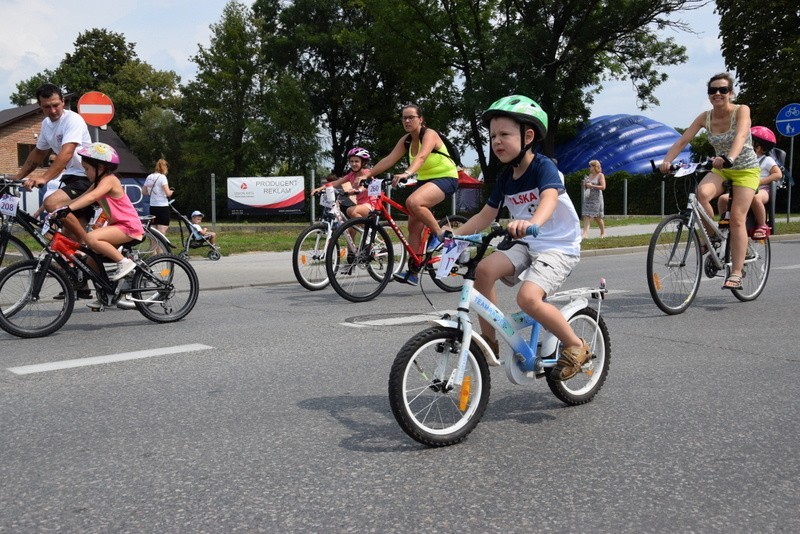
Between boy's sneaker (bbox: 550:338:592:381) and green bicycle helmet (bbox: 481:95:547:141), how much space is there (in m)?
1.07

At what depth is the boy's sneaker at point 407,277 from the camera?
8.37m

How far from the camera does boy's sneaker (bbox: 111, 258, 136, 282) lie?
6902 mm

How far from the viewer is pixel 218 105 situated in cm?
5697

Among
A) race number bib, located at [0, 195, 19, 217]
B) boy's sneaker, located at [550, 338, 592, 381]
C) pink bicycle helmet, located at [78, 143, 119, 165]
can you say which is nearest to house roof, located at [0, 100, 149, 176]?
race number bib, located at [0, 195, 19, 217]

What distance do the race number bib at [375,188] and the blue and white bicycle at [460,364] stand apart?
432cm

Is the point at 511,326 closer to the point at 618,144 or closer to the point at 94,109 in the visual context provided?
the point at 94,109

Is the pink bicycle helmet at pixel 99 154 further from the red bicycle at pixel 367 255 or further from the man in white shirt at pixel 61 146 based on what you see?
the red bicycle at pixel 367 255

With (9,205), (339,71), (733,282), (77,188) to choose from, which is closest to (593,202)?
(733,282)

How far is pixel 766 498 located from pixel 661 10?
121 ft

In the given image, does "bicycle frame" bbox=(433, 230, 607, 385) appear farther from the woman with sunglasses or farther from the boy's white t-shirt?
the woman with sunglasses

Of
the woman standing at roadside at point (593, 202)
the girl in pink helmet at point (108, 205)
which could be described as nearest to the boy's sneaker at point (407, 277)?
the girl in pink helmet at point (108, 205)

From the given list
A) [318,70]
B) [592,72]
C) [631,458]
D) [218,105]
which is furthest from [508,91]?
[631,458]

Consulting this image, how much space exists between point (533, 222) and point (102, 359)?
3342 millimetres

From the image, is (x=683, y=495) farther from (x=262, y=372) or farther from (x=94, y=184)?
(x=94, y=184)
